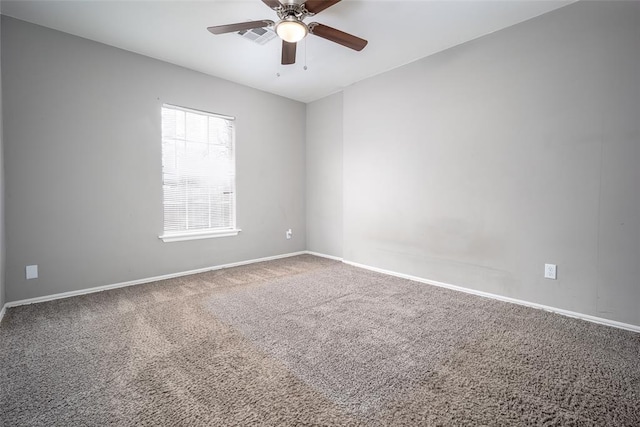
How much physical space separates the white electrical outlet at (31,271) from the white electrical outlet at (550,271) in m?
4.78

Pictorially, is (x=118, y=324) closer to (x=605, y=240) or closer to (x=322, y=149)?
(x=322, y=149)

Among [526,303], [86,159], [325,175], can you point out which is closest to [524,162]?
[526,303]

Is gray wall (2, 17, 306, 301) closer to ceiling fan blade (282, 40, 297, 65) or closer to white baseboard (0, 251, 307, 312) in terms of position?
white baseboard (0, 251, 307, 312)

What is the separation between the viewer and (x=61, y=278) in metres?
2.85

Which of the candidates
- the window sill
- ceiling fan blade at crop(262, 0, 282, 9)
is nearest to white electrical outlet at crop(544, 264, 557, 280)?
ceiling fan blade at crop(262, 0, 282, 9)

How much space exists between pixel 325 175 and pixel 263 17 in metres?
2.49

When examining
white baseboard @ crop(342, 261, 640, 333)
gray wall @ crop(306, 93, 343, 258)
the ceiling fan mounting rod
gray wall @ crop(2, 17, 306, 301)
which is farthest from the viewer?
gray wall @ crop(306, 93, 343, 258)

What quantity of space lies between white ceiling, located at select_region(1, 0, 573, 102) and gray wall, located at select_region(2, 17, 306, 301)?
9.7 inches

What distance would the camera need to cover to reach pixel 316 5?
208cm

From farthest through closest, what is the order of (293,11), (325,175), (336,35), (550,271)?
(325,175) < (550,271) < (336,35) < (293,11)

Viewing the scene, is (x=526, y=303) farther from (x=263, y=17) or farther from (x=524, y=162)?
(x=263, y=17)

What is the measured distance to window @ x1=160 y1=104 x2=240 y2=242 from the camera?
3566 mm

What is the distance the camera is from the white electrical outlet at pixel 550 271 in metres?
2.52

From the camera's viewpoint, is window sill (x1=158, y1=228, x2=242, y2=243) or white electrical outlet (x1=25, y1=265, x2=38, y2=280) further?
window sill (x1=158, y1=228, x2=242, y2=243)
